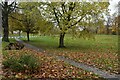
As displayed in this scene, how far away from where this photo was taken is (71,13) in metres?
13.3

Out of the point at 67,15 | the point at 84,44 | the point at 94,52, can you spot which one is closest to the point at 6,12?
the point at 84,44

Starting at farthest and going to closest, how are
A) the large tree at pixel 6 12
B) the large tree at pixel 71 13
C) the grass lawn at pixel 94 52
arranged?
the large tree at pixel 6 12
the large tree at pixel 71 13
the grass lawn at pixel 94 52

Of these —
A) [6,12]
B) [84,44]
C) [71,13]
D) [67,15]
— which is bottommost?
[84,44]

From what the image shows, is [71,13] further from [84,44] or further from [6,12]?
[6,12]

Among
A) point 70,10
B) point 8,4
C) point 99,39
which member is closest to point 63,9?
point 70,10

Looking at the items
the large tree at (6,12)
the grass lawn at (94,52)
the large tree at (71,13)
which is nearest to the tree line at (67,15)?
the large tree at (71,13)

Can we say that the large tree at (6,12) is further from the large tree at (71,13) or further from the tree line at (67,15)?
the large tree at (71,13)

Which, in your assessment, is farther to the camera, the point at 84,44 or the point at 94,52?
the point at 84,44

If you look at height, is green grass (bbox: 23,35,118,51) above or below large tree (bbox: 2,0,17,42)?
below

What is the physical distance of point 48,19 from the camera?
14.0 meters

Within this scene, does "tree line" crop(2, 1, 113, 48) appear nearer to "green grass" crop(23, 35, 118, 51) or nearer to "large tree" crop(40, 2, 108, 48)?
"large tree" crop(40, 2, 108, 48)

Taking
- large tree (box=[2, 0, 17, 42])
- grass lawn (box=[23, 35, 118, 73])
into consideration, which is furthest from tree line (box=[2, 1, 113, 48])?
large tree (box=[2, 0, 17, 42])

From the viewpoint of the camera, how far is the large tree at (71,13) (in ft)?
42.7

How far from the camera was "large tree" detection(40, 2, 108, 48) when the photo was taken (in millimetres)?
13023
